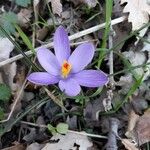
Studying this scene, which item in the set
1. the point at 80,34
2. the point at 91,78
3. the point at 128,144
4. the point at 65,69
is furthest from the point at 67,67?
the point at 128,144

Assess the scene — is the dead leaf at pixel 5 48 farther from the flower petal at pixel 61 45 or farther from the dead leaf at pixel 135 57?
the dead leaf at pixel 135 57

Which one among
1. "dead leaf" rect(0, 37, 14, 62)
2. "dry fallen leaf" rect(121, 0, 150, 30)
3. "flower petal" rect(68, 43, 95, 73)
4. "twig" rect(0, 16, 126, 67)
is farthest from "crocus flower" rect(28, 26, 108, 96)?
"dry fallen leaf" rect(121, 0, 150, 30)

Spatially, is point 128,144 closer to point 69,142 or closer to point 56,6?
point 69,142

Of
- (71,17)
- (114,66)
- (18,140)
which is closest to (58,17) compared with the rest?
(71,17)

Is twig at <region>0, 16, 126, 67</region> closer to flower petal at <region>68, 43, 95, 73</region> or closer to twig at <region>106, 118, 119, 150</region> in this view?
flower petal at <region>68, 43, 95, 73</region>

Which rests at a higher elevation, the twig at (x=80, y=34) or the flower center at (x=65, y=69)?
the twig at (x=80, y=34)

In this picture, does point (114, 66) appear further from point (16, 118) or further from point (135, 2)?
point (16, 118)

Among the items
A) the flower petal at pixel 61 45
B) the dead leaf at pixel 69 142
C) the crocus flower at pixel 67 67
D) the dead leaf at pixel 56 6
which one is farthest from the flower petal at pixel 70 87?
the dead leaf at pixel 56 6

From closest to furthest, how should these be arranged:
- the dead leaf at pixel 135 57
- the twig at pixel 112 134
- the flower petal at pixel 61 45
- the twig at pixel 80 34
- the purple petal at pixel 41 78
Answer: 1. the purple petal at pixel 41 78
2. the flower petal at pixel 61 45
3. the twig at pixel 112 134
4. the twig at pixel 80 34
5. the dead leaf at pixel 135 57
